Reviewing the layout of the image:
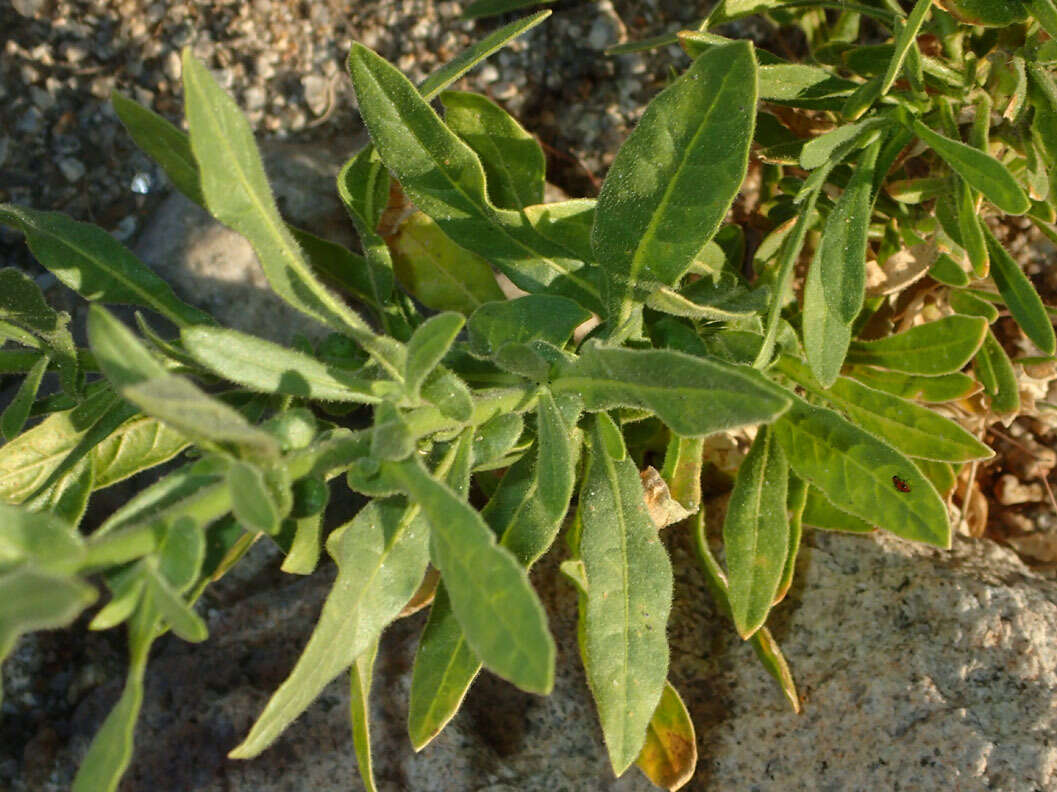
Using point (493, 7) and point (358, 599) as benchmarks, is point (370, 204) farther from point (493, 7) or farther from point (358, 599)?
point (493, 7)

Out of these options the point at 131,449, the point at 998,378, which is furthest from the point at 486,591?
the point at 998,378

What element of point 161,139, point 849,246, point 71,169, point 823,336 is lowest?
point 823,336

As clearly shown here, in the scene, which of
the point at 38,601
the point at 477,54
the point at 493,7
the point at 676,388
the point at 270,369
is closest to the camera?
the point at 38,601

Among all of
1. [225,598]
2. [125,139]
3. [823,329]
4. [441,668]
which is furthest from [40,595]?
[125,139]

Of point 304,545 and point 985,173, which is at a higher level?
point 985,173

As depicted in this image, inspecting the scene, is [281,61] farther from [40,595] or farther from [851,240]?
[40,595]

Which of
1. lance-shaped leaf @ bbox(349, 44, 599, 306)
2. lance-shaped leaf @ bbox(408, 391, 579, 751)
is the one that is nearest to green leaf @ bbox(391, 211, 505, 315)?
lance-shaped leaf @ bbox(349, 44, 599, 306)

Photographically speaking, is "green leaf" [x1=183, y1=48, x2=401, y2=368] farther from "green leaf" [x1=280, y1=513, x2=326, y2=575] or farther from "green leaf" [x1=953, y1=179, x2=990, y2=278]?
"green leaf" [x1=953, y1=179, x2=990, y2=278]

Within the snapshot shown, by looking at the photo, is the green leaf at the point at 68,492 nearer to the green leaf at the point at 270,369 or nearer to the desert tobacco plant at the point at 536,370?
the desert tobacco plant at the point at 536,370
